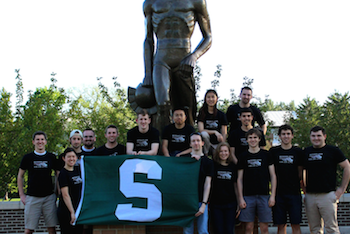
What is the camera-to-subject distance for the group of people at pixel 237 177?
5062mm

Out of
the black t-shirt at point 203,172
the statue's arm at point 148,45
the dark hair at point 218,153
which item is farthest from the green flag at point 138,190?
the statue's arm at point 148,45

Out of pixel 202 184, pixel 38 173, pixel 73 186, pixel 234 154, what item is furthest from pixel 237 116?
pixel 38 173

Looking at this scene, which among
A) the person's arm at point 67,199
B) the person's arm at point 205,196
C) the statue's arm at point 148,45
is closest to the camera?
the person's arm at point 205,196

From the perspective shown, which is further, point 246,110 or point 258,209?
point 246,110

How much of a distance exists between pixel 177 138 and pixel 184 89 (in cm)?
131

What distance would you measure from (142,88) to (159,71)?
0.52 metres

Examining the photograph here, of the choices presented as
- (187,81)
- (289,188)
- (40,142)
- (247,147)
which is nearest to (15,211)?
(40,142)

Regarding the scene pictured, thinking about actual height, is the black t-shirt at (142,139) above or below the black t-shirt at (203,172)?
above

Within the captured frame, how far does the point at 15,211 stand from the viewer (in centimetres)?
877

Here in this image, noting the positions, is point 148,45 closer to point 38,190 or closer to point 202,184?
point 202,184

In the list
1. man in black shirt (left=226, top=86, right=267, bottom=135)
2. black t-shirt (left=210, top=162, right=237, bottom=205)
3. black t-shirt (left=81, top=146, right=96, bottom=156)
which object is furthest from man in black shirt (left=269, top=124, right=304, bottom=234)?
black t-shirt (left=81, top=146, right=96, bottom=156)

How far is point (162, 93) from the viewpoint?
6.34m

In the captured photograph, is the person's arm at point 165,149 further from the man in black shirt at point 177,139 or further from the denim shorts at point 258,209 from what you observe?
the denim shorts at point 258,209

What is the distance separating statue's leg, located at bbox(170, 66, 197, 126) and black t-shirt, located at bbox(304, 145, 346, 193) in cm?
241
